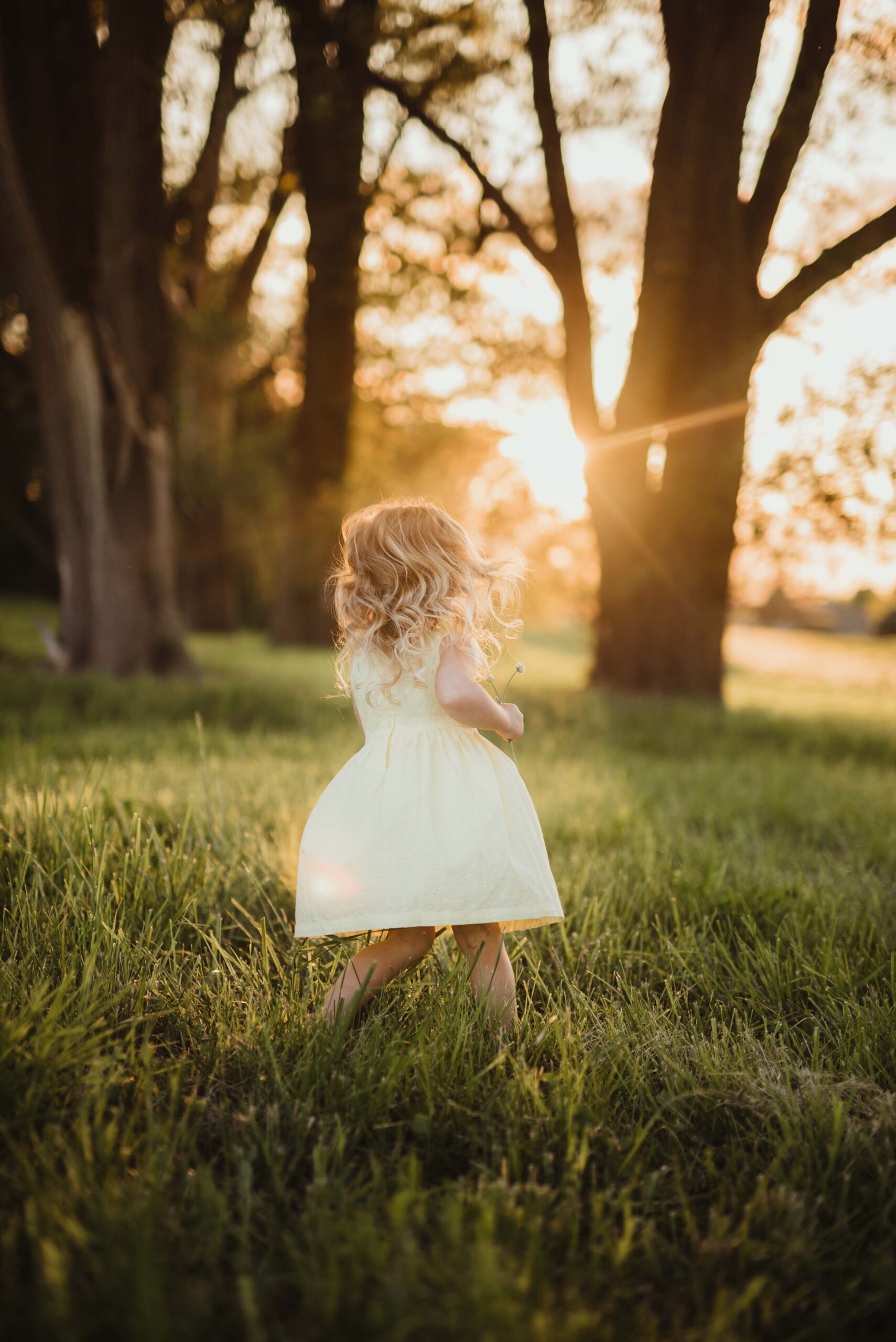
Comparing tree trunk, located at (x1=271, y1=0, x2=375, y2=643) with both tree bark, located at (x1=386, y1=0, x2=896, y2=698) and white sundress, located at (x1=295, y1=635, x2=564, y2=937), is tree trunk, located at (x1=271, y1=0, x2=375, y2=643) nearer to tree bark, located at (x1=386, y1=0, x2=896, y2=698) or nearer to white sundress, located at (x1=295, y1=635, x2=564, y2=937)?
tree bark, located at (x1=386, y1=0, x2=896, y2=698)

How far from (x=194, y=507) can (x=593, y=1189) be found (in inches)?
580

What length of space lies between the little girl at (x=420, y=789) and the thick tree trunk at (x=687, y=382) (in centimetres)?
617

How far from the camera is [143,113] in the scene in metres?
6.89

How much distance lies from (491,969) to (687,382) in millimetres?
7186

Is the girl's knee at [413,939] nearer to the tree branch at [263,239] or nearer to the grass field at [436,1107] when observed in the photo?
the grass field at [436,1107]

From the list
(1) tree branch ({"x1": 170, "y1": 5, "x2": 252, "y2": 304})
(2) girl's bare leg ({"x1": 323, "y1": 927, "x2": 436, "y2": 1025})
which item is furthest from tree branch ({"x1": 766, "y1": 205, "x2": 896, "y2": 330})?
(2) girl's bare leg ({"x1": 323, "y1": 927, "x2": 436, "y2": 1025})

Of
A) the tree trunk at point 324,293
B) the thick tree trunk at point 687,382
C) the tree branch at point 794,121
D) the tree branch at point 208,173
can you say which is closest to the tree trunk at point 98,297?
the tree branch at point 208,173

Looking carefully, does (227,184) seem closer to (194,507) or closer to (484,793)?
(194,507)

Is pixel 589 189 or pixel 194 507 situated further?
pixel 194 507

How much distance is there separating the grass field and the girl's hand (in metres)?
0.73

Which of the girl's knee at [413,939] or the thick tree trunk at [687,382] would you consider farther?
the thick tree trunk at [687,382]

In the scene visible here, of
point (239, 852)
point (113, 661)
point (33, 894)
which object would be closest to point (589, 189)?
point (113, 661)

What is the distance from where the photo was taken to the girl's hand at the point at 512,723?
232 cm

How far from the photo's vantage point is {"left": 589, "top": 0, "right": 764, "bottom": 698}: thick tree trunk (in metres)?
6.91
